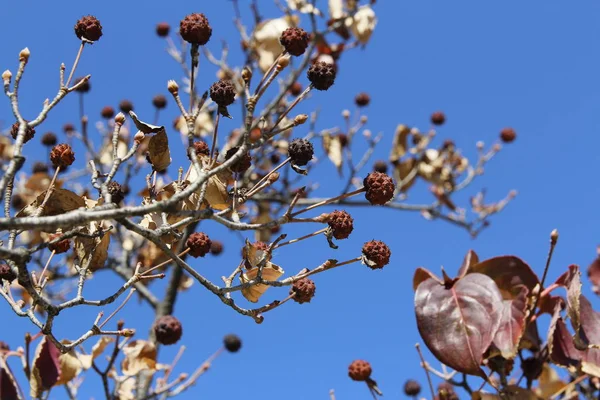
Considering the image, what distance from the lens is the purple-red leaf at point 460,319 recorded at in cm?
166

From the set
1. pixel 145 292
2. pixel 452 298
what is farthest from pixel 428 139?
pixel 452 298

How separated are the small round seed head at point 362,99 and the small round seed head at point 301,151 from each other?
400 cm

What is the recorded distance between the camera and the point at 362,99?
5.54m

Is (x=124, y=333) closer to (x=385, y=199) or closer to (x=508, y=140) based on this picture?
(x=385, y=199)

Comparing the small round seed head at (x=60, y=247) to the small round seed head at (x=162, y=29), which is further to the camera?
the small round seed head at (x=162, y=29)

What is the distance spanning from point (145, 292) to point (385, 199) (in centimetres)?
325

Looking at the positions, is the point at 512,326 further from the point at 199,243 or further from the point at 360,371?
the point at 199,243

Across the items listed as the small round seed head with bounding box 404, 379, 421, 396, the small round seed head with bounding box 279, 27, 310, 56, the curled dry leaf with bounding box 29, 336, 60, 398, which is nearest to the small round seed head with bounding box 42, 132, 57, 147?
the curled dry leaf with bounding box 29, 336, 60, 398

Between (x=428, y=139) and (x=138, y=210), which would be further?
(x=428, y=139)

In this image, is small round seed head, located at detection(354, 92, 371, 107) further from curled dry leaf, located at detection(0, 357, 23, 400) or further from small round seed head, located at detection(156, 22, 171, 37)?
curled dry leaf, located at detection(0, 357, 23, 400)

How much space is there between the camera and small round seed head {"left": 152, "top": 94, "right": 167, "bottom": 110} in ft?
15.8

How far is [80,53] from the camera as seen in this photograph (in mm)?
1701

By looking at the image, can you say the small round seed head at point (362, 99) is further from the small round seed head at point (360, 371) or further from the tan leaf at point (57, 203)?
the tan leaf at point (57, 203)

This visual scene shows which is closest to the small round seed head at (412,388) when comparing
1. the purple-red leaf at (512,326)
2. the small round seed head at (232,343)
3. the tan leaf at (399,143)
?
the small round seed head at (232,343)
